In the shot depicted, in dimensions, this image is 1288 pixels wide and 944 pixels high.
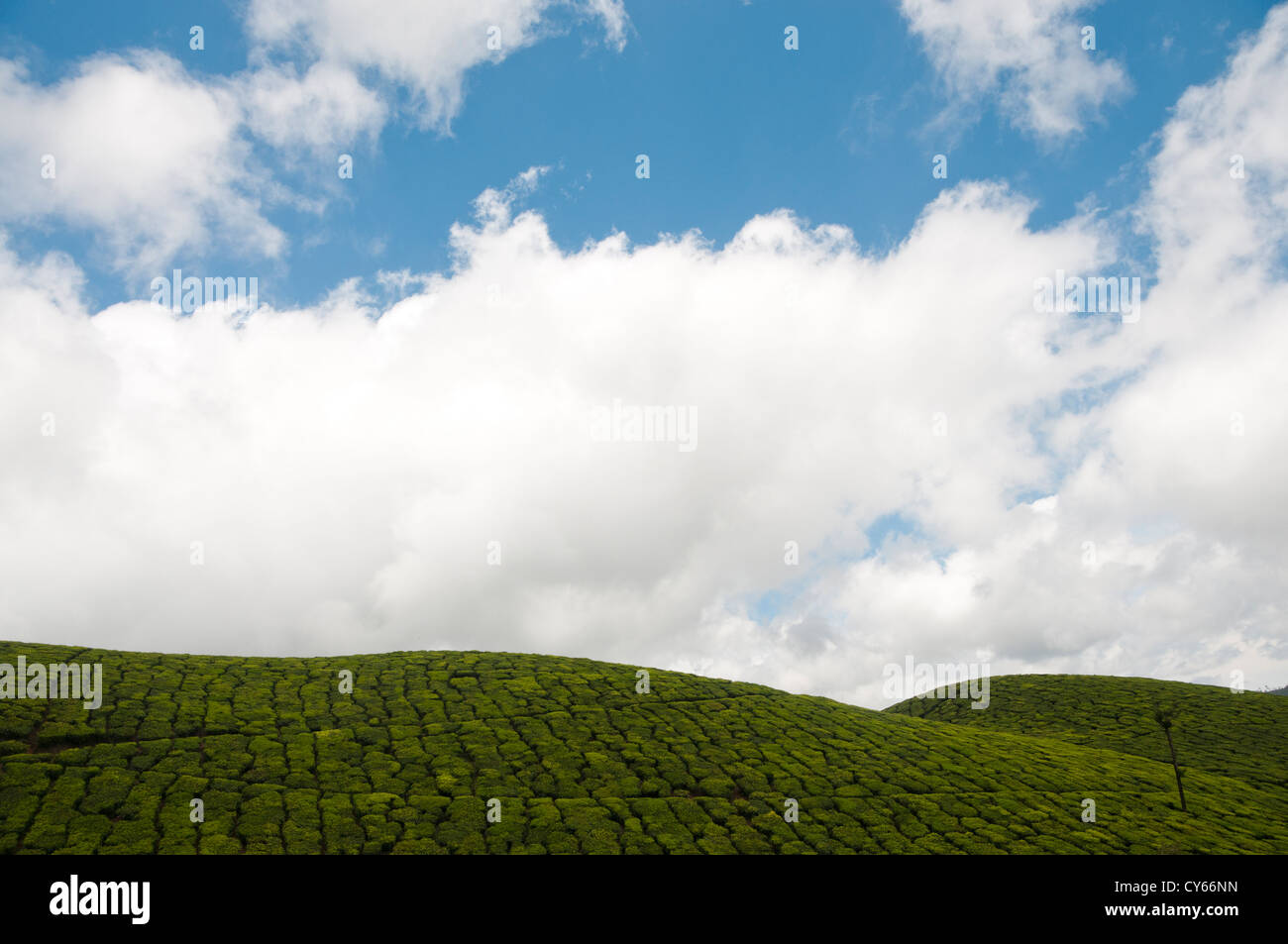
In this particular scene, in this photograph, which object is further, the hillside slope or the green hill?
the hillside slope

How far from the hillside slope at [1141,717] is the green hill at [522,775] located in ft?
28.9

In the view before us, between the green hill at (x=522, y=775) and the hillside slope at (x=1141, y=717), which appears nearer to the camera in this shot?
the green hill at (x=522, y=775)

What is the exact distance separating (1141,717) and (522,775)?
65862 millimetres

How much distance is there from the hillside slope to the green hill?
8.81m

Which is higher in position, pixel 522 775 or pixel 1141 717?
pixel 522 775

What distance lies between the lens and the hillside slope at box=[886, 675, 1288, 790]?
194 ft

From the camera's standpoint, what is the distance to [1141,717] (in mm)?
69562

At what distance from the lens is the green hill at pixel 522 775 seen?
30422 millimetres

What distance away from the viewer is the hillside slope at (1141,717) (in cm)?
5900

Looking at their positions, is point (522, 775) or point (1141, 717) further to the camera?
point (1141, 717)
